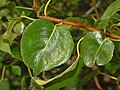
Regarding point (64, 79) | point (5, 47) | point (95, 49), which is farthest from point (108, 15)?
point (5, 47)

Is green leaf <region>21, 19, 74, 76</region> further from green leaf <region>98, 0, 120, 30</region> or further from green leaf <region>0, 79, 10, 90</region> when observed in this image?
green leaf <region>0, 79, 10, 90</region>

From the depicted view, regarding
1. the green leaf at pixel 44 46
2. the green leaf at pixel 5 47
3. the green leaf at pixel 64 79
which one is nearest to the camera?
the green leaf at pixel 44 46

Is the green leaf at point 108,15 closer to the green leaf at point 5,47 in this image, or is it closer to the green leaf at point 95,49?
the green leaf at point 95,49

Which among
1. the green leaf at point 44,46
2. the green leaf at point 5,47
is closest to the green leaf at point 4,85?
the green leaf at point 5,47

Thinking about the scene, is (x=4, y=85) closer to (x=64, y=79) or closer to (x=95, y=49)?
(x=64, y=79)

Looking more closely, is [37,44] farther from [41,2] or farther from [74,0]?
[74,0]

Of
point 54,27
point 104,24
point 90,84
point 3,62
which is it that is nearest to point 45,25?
point 54,27

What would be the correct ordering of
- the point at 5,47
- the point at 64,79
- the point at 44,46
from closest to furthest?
the point at 44,46 → the point at 64,79 → the point at 5,47
